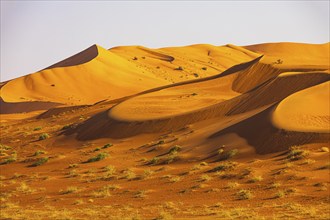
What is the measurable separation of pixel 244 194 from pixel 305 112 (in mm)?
10358

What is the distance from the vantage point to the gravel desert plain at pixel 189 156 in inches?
→ 643

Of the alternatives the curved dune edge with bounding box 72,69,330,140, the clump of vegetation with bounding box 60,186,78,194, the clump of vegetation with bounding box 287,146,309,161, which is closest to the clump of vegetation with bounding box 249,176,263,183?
the clump of vegetation with bounding box 287,146,309,161

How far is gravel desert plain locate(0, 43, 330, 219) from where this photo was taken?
16328mm

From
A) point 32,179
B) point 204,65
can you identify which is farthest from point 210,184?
point 204,65

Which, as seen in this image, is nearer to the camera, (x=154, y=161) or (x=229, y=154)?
(x=229, y=154)

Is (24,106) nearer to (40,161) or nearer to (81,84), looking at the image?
(81,84)

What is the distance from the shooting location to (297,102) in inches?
1093

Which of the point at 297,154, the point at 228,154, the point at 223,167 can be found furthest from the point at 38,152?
the point at 297,154

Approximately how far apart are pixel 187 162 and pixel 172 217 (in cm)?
1053

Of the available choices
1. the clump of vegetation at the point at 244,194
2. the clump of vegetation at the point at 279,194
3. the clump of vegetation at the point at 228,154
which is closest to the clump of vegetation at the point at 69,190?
the clump of vegetation at the point at 244,194

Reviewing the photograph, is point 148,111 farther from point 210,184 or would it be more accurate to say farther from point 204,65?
point 204,65

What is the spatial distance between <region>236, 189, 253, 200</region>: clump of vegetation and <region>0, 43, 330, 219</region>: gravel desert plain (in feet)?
0.16

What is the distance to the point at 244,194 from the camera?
56.4ft

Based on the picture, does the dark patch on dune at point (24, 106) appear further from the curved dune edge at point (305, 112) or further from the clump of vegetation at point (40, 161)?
the curved dune edge at point (305, 112)
